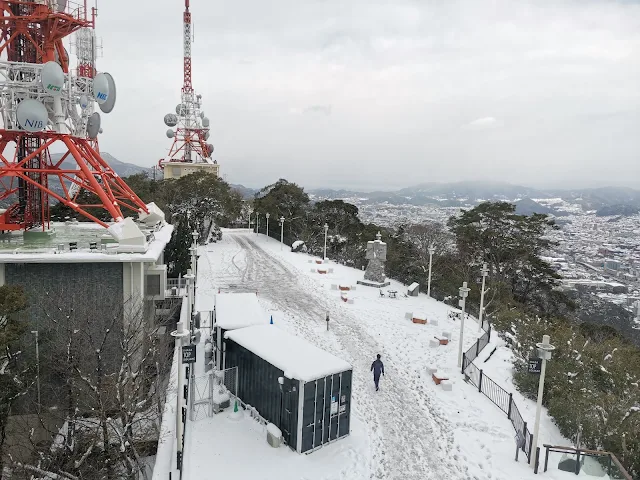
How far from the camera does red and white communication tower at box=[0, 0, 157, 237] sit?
16.6m

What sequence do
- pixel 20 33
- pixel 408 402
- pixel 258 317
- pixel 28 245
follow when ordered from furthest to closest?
pixel 20 33, pixel 28 245, pixel 258 317, pixel 408 402

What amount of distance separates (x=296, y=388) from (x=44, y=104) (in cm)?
1486

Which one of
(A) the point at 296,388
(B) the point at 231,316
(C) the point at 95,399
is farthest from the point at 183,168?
(A) the point at 296,388

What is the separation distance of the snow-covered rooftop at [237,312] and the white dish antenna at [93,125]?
32.4ft

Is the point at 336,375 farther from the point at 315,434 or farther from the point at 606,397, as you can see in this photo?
the point at 606,397

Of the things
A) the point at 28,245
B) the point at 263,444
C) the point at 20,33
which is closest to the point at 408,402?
the point at 263,444

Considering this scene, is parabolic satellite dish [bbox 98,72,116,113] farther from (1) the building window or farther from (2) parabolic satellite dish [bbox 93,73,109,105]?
(1) the building window

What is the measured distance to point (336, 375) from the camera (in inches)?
394

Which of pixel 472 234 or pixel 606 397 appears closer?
pixel 606 397

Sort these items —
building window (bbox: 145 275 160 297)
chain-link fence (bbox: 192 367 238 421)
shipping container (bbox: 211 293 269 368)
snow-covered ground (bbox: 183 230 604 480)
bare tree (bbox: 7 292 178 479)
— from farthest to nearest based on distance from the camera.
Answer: building window (bbox: 145 275 160 297) < shipping container (bbox: 211 293 269 368) < chain-link fence (bbox: 192 367 238 421) < bare tree (bbox: 7 292 178 479) < snow-covered ground (bbox: 183 230 604 480)

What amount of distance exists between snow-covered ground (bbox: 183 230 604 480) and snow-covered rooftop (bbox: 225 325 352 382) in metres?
1.65

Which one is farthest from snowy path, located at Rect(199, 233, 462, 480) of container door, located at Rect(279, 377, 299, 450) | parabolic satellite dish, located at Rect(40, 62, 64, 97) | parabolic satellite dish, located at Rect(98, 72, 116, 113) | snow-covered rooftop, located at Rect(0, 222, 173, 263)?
parabolic satellite dish, located at Rect(40, 62, 64, 97)

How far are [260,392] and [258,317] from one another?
2998 millimetres

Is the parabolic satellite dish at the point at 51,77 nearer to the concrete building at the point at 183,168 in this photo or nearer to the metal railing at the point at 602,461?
the metal railing at the point at 602,461
